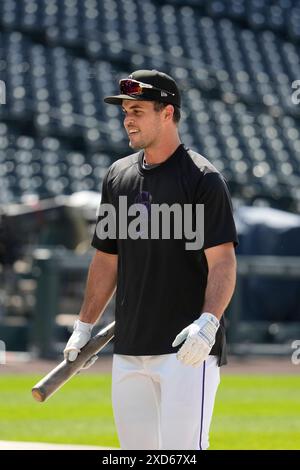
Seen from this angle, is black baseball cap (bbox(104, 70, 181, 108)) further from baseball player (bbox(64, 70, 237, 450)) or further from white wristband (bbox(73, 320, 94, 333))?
white wristband (bbox(73, 320, 94, 333))

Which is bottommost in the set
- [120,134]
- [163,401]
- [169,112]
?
[163,401]

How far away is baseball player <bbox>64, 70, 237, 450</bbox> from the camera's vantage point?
3744 mm

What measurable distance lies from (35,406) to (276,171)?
40.8 feet

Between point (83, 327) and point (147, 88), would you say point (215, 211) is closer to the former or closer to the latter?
point (147, 88)

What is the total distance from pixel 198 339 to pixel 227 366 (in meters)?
10.9

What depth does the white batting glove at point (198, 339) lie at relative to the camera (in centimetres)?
354

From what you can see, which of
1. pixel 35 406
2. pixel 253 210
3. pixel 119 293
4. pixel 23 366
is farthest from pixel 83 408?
pixel 253 210

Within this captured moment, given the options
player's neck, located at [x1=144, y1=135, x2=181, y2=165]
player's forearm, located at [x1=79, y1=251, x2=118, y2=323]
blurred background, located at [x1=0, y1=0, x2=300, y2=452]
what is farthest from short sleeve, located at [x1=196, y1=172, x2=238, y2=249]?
blurred background, located at [x1=0, y1=0, x2=300, y2=452]

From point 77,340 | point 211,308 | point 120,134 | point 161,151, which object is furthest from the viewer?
point 120,134

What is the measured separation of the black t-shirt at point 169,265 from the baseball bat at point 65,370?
21 cm

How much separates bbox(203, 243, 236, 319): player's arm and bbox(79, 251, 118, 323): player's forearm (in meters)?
0.54

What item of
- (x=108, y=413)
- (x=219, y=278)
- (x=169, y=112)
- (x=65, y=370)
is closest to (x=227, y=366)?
(x=108, y=413)

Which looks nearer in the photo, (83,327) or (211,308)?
(211,308)

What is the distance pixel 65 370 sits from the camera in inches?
157
